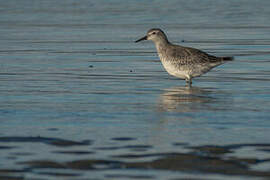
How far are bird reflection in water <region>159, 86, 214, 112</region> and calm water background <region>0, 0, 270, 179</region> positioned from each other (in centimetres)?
2

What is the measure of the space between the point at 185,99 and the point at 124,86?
5.04 ft

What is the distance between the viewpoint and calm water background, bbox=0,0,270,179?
28.2 feet

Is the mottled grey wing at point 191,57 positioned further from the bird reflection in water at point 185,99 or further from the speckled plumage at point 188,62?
the bird reflection in water at point 185,99

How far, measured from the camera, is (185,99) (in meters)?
11.9

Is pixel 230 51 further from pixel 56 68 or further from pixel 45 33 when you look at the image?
pixel 45 33

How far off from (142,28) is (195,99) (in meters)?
10.2

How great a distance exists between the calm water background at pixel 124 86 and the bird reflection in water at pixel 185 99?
0.06ft

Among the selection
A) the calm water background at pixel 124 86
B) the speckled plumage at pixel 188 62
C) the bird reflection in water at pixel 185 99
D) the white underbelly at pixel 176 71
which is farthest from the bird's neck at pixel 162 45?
the bird reflection in water at pixel 185 99

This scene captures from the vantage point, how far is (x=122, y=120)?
9.77 m

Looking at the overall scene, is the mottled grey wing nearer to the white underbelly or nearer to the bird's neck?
the white underbelly

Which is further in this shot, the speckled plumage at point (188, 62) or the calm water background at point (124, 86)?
the speckled plumage at point (188, 62)

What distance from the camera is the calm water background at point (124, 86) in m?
8.59

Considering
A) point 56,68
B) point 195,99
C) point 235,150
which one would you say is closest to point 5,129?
point 235,150

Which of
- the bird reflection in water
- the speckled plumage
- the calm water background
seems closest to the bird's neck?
the speckled plumage
